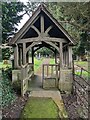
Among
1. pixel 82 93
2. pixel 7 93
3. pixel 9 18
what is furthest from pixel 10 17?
pixel 82 93

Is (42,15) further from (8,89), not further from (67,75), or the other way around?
(8,89)

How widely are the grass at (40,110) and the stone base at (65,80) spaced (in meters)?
3.29

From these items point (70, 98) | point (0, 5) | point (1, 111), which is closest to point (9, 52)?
point (0, 5)

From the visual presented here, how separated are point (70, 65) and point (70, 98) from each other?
2.18 metres

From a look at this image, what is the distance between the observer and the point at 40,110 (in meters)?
7.05

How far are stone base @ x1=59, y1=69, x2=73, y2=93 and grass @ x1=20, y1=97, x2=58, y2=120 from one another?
130 inches

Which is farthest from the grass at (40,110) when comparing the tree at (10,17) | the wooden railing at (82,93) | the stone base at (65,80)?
the tree at (10,17)

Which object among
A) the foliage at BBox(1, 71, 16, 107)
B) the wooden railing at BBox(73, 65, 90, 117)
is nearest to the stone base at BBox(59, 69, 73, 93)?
the wooden railing at BBox(73, 65, 90, 117)

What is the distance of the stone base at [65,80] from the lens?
37.2 feet

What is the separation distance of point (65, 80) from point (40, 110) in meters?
4.53

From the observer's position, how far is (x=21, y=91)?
10406mm

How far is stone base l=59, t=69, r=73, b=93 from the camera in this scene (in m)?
11.3

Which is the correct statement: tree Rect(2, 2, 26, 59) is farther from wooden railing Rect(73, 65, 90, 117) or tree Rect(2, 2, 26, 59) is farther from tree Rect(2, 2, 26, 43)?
wooden railing Rect(73, 65, 90, 117)

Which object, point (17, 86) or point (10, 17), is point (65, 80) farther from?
point (10, 17)
